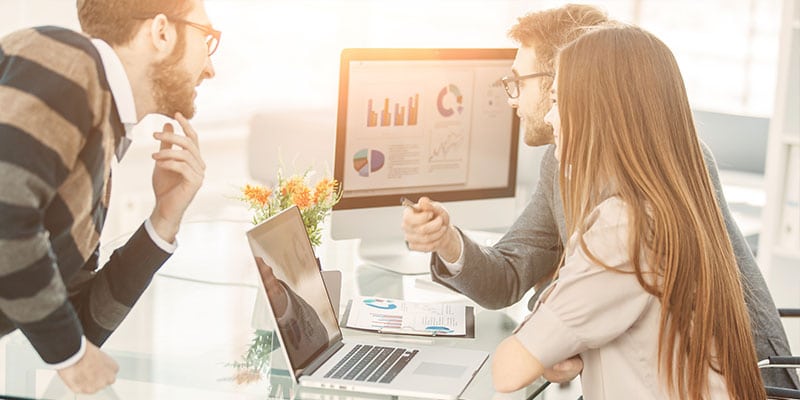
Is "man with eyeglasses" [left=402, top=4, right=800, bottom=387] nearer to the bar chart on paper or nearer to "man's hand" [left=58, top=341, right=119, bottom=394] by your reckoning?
the bar chart on paper

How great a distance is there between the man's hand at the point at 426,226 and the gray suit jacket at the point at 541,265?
0.08 meters

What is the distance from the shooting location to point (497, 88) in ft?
8.36

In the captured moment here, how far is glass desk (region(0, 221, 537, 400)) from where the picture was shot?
5.49 feet

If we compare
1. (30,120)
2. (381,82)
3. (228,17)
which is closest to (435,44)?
(228,17)

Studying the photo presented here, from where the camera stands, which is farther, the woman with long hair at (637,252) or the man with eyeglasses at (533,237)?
the man with eyeglasses at (533,237)

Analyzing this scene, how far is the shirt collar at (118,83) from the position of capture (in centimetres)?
142

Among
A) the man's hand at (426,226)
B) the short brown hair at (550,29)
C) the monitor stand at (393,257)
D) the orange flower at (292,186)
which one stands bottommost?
the monitor stand at (393,257)

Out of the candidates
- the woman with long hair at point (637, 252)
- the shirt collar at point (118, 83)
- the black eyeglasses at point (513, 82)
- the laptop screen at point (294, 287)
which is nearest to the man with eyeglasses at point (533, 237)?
the black eyeglasses at point (513, 82)

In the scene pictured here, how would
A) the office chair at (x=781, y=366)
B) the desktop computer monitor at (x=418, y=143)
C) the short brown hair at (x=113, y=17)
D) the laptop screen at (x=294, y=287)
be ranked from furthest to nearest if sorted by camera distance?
the desktop computer monitor at (x=418, y=143), the office chair at (x=781, y=366), the laptop screen at (x=294, y=287), the short brown hair at (x=113, y=17)

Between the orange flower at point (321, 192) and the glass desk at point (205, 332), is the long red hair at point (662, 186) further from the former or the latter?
the orange flower at point (321, 192)

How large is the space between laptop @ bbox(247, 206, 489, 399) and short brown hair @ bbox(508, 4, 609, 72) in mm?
666

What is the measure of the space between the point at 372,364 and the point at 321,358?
0.28 feet

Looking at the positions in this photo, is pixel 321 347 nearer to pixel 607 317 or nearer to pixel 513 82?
pixel 607 317

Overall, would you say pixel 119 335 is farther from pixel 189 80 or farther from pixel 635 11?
pixel 635 11
